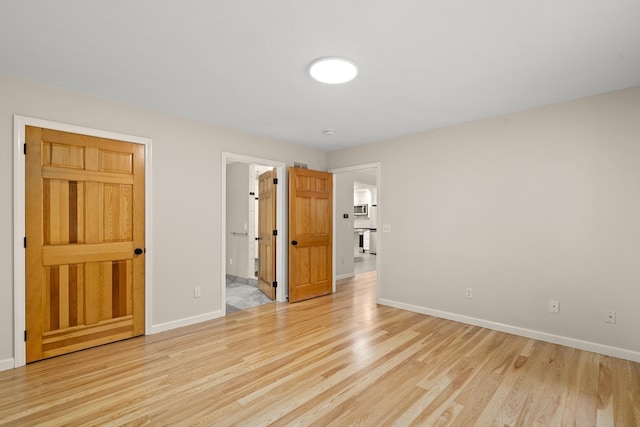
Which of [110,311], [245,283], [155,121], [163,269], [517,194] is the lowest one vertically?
[245,283]

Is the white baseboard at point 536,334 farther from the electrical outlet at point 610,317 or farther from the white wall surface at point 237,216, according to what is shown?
the white wall surface at point 237,216

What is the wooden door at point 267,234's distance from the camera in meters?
4.90

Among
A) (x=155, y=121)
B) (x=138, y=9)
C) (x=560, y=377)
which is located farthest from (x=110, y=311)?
(x=560, y=377)

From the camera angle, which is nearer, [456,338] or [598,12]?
[598,12]

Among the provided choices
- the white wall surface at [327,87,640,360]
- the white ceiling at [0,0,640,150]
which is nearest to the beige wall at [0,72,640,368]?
the white wall surface at [327,87,640,360]

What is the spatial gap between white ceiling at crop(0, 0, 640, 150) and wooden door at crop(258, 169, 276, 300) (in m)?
1.83

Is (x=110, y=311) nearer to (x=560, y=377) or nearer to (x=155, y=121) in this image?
(x=155, y=121)

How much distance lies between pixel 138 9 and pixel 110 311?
2.81m

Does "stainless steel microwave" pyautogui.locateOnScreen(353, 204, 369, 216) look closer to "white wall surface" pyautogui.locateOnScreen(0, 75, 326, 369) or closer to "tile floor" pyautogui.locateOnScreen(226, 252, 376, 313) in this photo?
"tile floor" pyautogui.locateOnScreen(226, 252, 376, 313)

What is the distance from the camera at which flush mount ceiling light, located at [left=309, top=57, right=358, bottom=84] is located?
235 cm

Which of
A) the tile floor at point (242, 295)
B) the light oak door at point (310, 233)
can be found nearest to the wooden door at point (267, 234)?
the tile floor at point (242, 295)

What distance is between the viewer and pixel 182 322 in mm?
3639

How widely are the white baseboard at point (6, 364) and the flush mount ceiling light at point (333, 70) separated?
138 inches

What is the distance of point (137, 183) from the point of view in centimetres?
332
